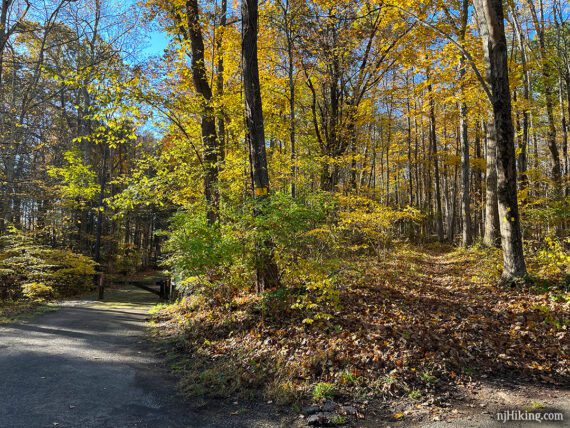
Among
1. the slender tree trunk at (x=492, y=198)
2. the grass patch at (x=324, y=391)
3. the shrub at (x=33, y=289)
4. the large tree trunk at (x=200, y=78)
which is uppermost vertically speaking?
the large tree trunk at (x=200, y=78)

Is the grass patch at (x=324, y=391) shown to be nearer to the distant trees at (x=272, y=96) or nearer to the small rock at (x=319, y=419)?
the small rock at (x=319, y=419)

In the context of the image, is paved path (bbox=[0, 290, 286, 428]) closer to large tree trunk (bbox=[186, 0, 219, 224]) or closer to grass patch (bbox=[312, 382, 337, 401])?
grass patch (bbox=[312, 382, 337, 401])

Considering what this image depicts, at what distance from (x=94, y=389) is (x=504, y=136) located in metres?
8.42

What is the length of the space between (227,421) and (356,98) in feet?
44.3

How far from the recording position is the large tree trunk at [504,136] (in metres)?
6.77

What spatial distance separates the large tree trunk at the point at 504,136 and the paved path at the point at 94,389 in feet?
19.2

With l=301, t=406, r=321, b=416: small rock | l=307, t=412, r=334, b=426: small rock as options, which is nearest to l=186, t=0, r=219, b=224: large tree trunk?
l=301, t=406, r=321, b=416: small rock

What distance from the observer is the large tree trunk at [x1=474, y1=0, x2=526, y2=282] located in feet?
22.2

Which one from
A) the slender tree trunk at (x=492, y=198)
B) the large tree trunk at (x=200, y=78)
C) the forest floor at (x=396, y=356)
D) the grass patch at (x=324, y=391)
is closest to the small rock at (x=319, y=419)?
the forest floor at (x=396, y=356)

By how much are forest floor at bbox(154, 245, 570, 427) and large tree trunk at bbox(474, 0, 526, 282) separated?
2.59 ft

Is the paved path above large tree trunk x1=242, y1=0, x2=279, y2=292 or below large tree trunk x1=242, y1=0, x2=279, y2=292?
below

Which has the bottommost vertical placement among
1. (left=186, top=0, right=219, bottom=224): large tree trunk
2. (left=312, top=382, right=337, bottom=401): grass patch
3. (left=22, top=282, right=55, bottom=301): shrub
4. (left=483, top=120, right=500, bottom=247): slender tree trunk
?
(left=312, top=382, right=337, bottom=401): grass patch

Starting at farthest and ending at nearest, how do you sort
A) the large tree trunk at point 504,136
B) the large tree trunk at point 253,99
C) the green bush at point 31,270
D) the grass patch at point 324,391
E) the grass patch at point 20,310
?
the green bush at point 31,270, the grass patch at point 20,310, the large tree trunk at point 253,99, the large tree trunk at point 504,136, the grass patch at point 324,391

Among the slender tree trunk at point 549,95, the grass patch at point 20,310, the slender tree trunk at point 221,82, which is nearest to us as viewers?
the grass patch at point 20,310
